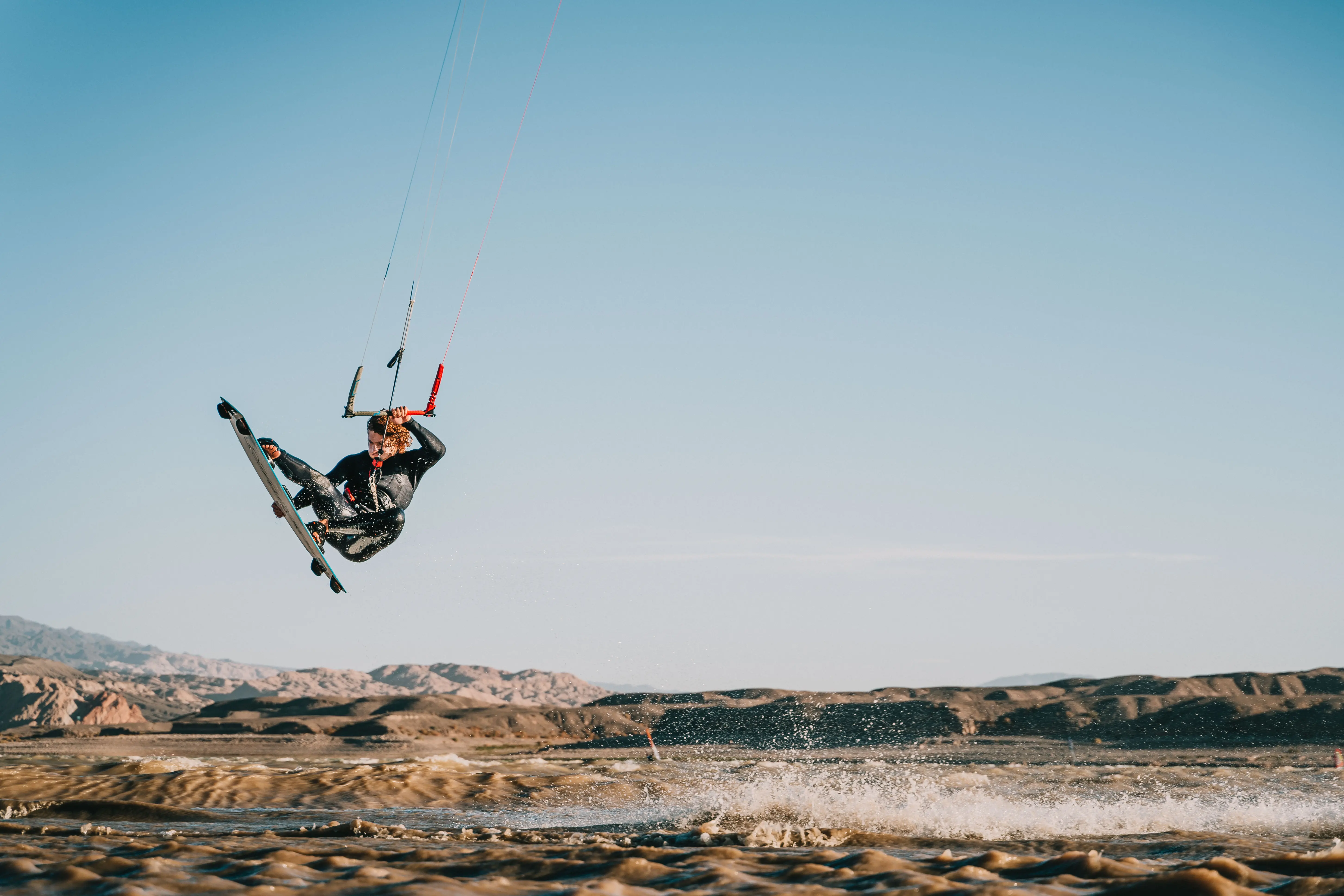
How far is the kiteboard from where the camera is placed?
10766 mm

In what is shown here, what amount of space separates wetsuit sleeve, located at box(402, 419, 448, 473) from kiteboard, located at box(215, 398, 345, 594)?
151 centimetres

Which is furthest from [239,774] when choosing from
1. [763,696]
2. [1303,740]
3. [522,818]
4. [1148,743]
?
[763,696]

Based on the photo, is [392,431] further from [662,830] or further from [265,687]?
[265,687]

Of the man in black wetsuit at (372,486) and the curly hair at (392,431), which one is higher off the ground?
the curly hair at (392,431)

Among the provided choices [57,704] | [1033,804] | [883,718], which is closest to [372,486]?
[1033,804]

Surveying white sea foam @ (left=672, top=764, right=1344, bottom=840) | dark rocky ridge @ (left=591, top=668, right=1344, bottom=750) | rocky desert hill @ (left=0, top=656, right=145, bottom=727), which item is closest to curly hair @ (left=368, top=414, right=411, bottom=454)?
white sea foam @ (left=672, top=764, right=1344, bottom=840)

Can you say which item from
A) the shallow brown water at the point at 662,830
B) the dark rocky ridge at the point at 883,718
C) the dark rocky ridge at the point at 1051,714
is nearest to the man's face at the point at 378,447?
the shallow brown water at the point at 662,830

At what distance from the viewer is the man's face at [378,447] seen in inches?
467

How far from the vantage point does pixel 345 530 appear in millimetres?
11859

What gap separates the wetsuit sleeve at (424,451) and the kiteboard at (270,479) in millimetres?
1512

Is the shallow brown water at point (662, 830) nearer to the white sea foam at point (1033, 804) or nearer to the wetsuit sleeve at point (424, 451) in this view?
the white sea foam at point (1033, 804)

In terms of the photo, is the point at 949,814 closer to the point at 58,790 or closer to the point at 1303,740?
the point at 58,790

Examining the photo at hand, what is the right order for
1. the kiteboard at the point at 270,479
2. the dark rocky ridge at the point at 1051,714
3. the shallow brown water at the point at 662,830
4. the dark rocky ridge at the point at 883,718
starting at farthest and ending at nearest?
the dark rocky ridge at the point at 883,718
the dark rocky ridge at the point at 1051,714
the kiteboard at the point at 270,479
the shallow brown water at the point at 662,830

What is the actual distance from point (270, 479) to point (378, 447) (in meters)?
1.30
